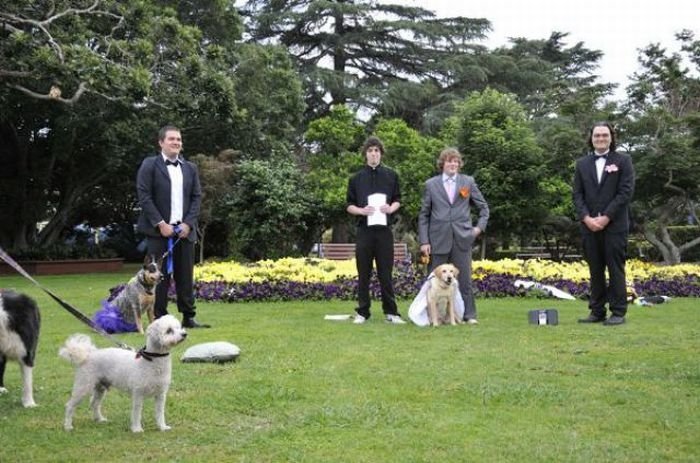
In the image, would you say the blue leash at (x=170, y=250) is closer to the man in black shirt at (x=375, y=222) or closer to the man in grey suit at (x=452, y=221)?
the man in black shirt at (x=375, y=222)

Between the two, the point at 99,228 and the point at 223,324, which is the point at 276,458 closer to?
the point at 223,324

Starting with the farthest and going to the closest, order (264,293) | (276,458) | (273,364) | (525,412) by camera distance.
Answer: (264,293) → (273,364) → (525,412) → (276,458)

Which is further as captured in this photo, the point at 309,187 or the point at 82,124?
the point at 309,187

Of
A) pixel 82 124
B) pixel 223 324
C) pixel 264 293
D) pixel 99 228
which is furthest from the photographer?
pixel 99 228

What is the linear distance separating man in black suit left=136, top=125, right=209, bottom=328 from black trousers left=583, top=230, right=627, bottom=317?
4.57m

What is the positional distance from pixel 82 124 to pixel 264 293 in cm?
1208

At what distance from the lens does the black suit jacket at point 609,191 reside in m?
8.69

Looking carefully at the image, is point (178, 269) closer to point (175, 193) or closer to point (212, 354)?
point (175, 193)

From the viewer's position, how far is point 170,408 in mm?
4926

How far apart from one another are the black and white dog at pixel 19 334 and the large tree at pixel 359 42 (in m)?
27.6

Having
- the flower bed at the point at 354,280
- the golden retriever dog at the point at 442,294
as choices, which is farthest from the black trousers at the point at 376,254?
the flower bed at the point at 354,280

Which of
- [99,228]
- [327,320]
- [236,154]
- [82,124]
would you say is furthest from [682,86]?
[99,228]

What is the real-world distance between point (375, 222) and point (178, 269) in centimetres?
235

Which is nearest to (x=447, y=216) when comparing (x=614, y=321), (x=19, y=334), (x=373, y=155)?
(x=373, y=155)
